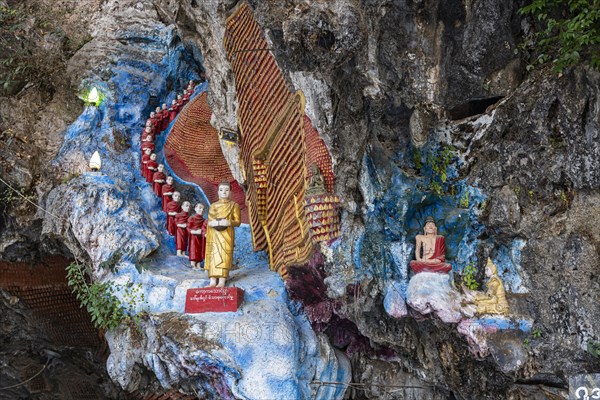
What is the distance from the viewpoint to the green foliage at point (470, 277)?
7128 millimetres

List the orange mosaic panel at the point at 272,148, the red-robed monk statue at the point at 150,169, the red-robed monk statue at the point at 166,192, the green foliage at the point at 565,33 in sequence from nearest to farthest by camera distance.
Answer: the green foliage at the point at 565,33
the orange mosaic panel at the point at 272,148
the red-robed monk statue at the point at 166,192
the red-robed monk statue at the point at 150,169

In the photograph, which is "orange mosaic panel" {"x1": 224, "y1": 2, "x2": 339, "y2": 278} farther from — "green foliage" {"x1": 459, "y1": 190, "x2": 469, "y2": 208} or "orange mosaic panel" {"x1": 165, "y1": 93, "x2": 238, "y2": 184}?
"green foliage" {"x1": 459, "y1": 190, "x2": 469, "y2": 208}

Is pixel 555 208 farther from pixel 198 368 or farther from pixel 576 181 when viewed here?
pixel 198 368

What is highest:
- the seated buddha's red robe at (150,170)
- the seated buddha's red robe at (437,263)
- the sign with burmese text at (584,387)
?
the seated buddha's red robe at (150,170)

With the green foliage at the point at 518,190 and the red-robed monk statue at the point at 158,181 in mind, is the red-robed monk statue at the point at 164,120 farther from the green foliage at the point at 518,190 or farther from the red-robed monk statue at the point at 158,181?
the green foliage at the point at 518,190

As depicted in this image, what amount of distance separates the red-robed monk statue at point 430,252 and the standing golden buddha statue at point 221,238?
2.43m

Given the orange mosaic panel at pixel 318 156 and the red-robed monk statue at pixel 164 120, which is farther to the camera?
the red-robed monk statue at pixel 164 120

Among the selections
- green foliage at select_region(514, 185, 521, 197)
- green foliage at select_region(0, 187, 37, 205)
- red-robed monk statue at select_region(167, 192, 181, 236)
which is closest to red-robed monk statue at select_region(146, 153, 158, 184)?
red-robed monk statue at select_region(167, 192, 181, 236)

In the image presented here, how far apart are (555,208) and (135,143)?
22.5 feet

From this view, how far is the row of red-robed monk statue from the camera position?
30.9 feet

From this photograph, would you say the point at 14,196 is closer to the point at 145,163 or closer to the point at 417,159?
the point at 145,163

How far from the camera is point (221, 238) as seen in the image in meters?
8.72

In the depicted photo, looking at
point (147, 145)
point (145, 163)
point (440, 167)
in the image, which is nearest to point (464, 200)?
point (440, 167)

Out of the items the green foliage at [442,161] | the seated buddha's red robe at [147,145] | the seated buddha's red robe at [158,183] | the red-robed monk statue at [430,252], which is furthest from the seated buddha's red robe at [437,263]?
the seated buddha's red robe at [147,145]
